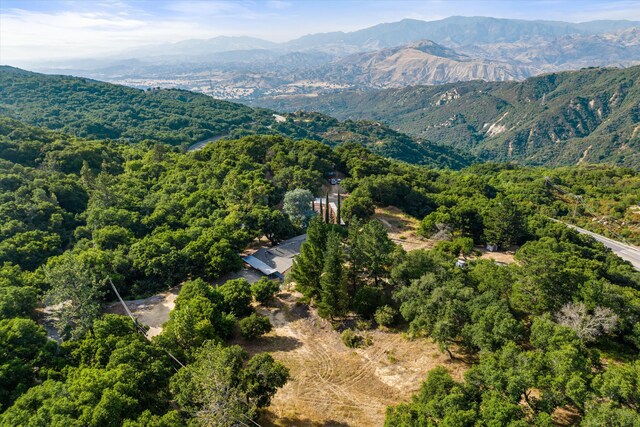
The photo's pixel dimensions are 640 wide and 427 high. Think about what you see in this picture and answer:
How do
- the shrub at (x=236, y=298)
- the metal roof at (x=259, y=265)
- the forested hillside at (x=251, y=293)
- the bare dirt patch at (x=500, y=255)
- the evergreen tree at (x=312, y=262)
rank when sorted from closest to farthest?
the forested hillside at (x=251, y=293) → the shrub at (x=236, y=298) → the evergreen tree at (x=312, y=262) → the metal roof at (x=259, y=265) → the bare dirt patch at (x=500, y=255)

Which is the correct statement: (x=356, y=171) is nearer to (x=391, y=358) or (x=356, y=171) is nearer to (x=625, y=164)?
(x=391, y=358)

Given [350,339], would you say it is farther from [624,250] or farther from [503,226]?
[624,250]

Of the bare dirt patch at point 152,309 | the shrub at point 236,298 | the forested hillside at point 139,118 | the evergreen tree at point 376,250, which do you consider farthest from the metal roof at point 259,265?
the forested hillside at point 139,118

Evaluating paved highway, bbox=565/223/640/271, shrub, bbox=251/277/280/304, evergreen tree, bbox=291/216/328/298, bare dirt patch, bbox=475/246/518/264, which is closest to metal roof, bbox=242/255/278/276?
shrub, bbox=251/277/280/304

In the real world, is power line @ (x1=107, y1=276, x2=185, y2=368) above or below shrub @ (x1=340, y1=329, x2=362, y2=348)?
above

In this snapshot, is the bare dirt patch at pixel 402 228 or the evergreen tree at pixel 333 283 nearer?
the evergreen tree at pixel 333 283

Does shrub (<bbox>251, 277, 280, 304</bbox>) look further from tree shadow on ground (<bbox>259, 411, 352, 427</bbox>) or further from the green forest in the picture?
tree shadow on ground (<bbox>259, 411, 352, 427</bbox>)

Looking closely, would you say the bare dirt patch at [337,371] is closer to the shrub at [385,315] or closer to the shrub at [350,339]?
the shrub at [350,339]

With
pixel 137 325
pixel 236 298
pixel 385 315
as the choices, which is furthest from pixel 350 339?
pixel 137 325
